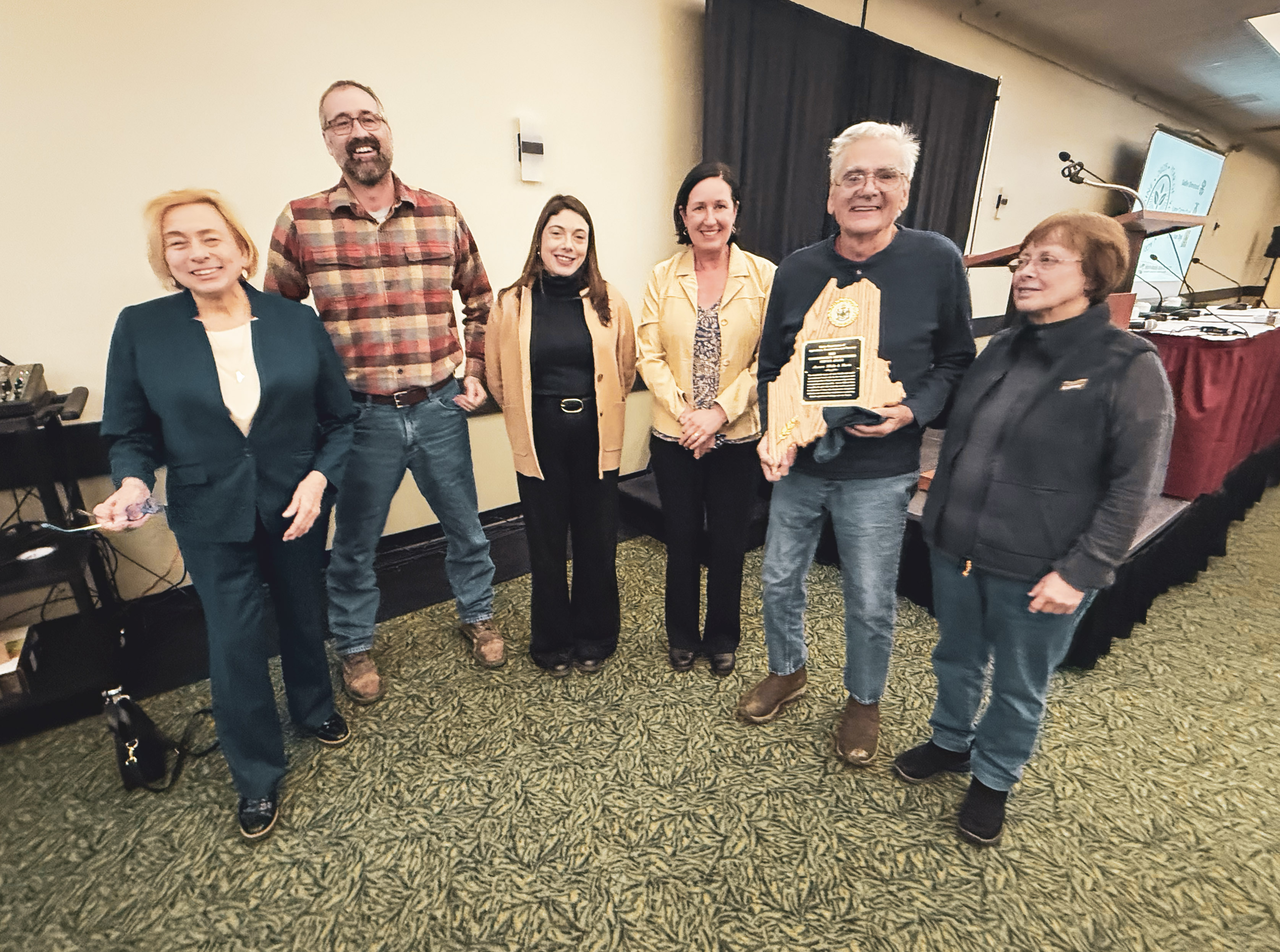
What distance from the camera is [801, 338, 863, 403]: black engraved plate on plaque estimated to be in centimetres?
134

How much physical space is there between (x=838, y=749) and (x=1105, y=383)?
3.63ft

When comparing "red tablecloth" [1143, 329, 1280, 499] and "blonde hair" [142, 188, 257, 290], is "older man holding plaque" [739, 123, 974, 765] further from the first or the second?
"red tablecloth" [1143, 329, 1280, 499]

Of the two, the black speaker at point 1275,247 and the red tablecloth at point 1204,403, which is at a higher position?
the black speaker at point 1275,247

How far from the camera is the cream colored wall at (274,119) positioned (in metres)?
1.84

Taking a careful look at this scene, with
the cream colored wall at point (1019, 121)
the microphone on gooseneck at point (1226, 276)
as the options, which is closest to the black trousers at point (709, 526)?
the cream colored wall at point (1019, 121)

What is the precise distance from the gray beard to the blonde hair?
412mm

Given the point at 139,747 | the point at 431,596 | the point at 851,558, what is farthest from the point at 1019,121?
the point at 139,747

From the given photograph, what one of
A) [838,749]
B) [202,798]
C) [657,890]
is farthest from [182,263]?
[838,749]

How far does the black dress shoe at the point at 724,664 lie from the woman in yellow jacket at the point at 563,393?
0.42 m

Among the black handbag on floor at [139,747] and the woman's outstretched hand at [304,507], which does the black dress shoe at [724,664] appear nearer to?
the woman's outstretched hand at [304,507]

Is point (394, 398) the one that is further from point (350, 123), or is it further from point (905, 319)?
point (905, 319)

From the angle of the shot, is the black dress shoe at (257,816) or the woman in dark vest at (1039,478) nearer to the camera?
the woman in dark vest at (1039,478)

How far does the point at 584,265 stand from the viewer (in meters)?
1.67

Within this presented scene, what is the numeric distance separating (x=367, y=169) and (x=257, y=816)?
1.61m
